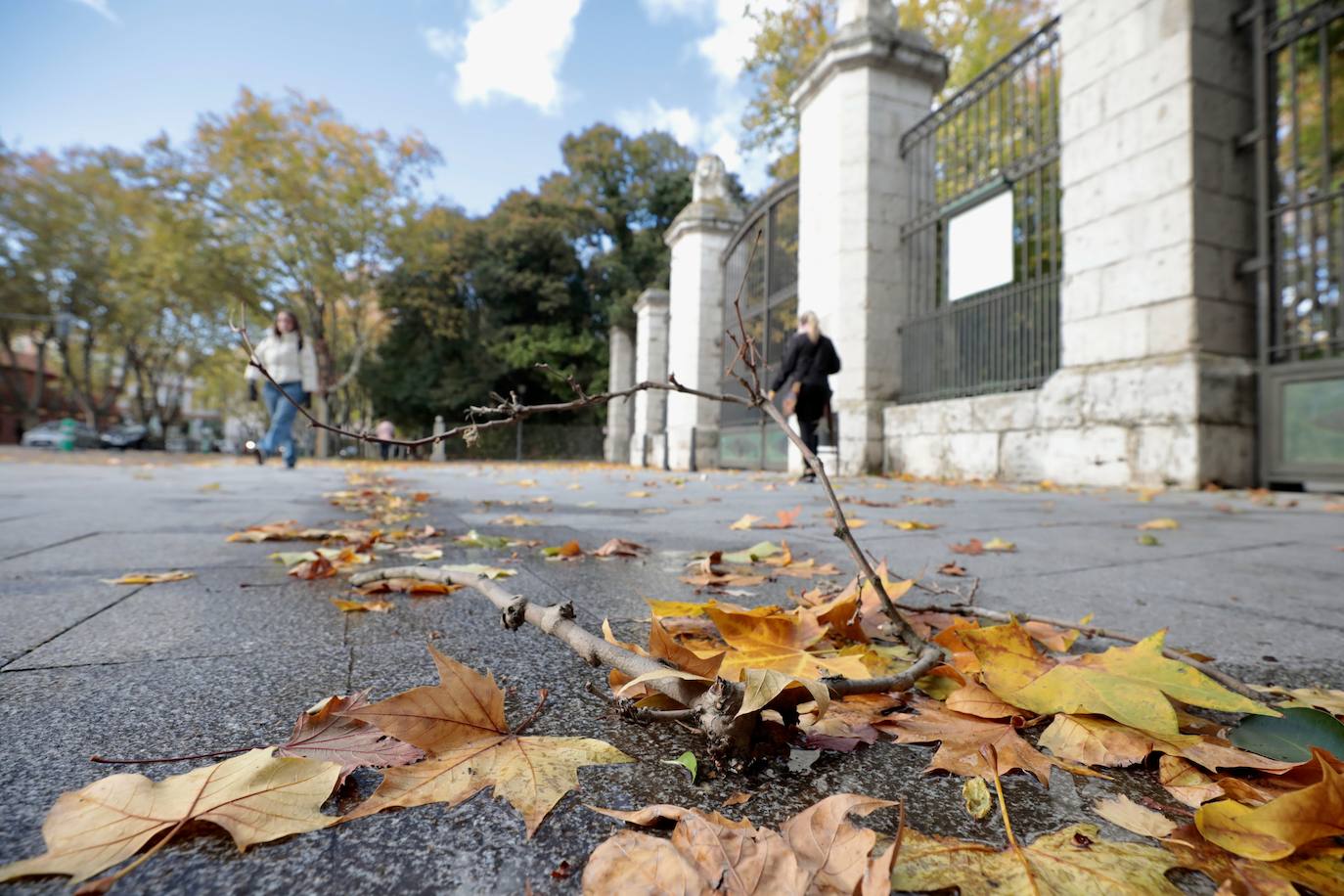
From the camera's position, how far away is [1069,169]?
5.87 m

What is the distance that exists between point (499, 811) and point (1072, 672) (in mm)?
745

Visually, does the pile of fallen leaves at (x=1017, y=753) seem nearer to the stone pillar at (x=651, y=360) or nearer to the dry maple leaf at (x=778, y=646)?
the dry maple leaf at (x=778, y=646)

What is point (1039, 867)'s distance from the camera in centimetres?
57

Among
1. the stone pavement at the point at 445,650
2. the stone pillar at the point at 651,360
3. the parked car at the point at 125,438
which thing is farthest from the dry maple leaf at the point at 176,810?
the parked car at the point at 125,438

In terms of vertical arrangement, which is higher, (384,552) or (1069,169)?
(1069,169)

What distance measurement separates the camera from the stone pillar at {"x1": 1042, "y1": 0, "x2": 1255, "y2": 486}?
4.95 m

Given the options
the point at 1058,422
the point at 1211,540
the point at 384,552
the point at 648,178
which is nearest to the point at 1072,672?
the point at 384,552

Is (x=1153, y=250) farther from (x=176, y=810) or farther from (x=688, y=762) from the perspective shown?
(x=176, y=810)

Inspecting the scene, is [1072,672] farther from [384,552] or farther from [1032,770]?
[384,552]

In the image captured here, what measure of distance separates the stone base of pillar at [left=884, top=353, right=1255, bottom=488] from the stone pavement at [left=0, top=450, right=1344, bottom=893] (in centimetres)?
196

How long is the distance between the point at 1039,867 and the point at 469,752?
1.84 feet

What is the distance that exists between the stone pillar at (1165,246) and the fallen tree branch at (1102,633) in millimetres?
4603

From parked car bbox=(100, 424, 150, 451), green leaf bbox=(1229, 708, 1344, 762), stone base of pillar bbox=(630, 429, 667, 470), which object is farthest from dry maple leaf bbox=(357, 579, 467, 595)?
parked car bbox=(100, 424, 150, 451)

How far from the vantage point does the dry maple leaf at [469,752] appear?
0.65 m
